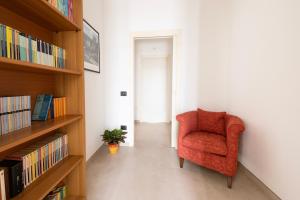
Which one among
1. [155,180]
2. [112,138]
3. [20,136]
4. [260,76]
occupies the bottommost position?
[155,180]

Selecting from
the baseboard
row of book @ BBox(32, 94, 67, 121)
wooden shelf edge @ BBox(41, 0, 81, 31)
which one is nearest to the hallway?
the baseboard

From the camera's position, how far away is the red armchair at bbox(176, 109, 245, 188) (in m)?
1.75

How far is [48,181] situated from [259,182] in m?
2.11

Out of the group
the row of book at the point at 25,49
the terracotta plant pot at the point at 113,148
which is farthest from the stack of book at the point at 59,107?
the terracotta plant pot at the point at 113,148

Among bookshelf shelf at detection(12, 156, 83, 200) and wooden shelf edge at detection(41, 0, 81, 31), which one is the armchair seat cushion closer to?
bookshelf shelf at detection(12, 156, 83, 200)

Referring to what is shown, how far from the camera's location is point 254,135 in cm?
195

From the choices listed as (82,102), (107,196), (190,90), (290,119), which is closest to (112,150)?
(107,196)

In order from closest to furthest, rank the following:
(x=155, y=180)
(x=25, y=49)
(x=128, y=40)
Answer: (x=25, y=49) → (x=155, y=180) → (x=128, y=40)

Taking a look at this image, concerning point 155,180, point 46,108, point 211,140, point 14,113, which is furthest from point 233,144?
point 14,113

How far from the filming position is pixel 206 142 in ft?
6.37

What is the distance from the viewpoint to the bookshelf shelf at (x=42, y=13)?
0.96 meters

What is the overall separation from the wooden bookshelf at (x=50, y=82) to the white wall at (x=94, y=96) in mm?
767

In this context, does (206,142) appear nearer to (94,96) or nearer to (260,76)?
(260,76)

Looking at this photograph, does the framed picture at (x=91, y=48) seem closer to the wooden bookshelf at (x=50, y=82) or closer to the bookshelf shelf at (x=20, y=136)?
the wooden bookshelf at (x=50, y=82)
